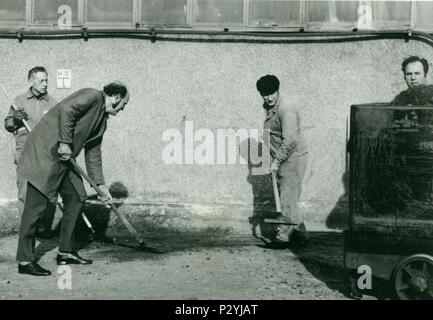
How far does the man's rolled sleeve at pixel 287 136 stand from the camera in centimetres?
769

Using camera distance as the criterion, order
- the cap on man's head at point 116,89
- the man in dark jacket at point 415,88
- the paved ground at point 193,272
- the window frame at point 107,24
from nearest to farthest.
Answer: the paved ground at point 193,272, the man in dark jacket at point 415,88, the cap on man's head at point 116,89, the window frame at point 107,24

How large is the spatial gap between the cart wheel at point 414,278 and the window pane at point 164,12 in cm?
481

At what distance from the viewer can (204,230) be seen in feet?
28.7

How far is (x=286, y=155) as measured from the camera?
773 cm

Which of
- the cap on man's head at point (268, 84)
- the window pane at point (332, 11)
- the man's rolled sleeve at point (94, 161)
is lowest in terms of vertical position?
the man's rolled sleeve at point (94, 161)

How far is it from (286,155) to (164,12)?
2714 mm

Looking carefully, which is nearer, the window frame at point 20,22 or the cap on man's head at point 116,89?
the cap on man's head at point 116,89

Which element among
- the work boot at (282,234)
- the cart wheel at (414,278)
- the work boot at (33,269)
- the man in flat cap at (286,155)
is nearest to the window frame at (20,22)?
the man in flat cap at (286,155)

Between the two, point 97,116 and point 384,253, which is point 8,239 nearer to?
point 97,116

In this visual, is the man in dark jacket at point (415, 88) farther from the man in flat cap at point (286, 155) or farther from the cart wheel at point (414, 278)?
the cart wheel at point (414, 278)

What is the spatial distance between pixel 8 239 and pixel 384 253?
15.6 ft

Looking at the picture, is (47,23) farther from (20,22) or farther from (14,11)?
(14,11)

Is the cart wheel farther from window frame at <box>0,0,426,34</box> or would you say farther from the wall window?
the wall window
